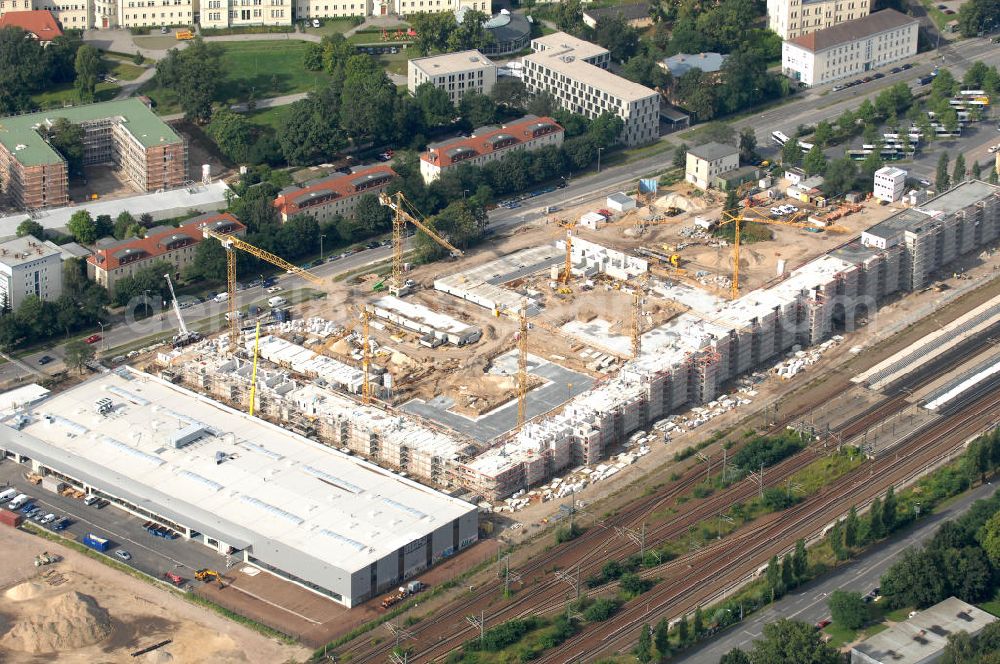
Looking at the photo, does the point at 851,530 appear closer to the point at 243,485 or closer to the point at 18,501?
the point at 243,485

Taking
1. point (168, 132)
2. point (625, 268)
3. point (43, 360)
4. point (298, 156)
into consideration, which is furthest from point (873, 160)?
point (43, 360)

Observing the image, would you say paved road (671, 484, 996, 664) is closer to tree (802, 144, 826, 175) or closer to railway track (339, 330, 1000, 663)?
railway track (339, 330, 1000, 663)

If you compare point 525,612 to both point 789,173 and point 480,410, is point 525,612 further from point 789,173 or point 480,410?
point 789,173

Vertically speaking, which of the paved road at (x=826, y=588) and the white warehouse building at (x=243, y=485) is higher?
the white warehouse building at (x=243, y=485)

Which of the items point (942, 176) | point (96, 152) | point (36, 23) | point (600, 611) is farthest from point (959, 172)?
point (36, 23)

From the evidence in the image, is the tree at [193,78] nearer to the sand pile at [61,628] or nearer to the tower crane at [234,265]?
the tower crane at [234,265]

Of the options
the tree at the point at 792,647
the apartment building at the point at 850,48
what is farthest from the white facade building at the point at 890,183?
the tree at the point at 792,647
